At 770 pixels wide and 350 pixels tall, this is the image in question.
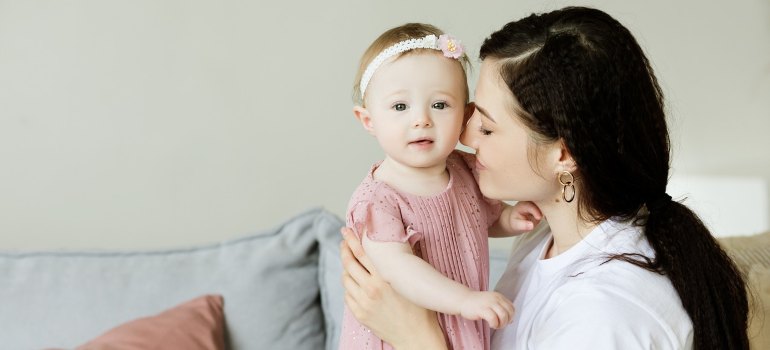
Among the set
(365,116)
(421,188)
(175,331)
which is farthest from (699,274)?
(175,331)

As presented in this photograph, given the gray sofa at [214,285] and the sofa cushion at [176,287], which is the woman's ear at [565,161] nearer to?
the gray sofa at [214,285]

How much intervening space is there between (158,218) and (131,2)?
0.64 metres

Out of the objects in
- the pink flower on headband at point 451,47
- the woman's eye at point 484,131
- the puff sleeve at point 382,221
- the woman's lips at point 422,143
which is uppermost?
the pink flower on headband at point 451,47

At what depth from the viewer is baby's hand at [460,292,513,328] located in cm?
126

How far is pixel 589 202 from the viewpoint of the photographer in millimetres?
1411

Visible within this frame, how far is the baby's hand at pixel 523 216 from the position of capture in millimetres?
1589

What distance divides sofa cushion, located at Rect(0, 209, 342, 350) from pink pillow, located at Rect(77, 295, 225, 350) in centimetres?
6

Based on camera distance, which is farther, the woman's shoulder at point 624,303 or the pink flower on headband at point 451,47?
the pink flower on headband at point 451,47

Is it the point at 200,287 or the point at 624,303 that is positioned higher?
the point at 624,303

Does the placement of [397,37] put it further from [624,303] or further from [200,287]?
[200,287]

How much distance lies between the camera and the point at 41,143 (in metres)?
2.47

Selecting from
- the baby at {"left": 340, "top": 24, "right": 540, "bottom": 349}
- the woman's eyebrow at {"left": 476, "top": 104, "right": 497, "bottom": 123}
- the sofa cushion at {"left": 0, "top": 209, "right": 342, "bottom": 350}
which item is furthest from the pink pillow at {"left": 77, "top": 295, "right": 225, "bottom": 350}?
the woman's eyebrow at {"left": 476, "top": 104, "right": 497, "bottom": 123}

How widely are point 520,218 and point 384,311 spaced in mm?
322

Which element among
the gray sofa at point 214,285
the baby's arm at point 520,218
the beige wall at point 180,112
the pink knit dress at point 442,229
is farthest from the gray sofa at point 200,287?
the pink knit dress at point 442,229
